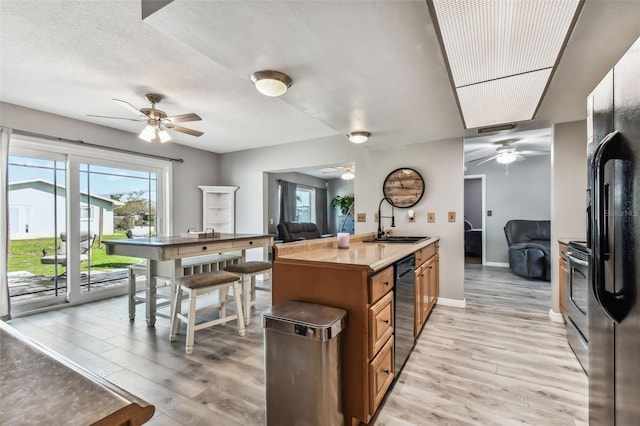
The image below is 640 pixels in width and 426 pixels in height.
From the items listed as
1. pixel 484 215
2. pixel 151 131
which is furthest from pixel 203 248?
pixel 484 215

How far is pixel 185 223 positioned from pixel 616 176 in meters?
5.42

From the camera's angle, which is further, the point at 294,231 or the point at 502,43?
the point at 294,231

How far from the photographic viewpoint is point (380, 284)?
167 centimetres

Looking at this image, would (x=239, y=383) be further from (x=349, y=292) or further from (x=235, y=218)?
(x=235, y=218)

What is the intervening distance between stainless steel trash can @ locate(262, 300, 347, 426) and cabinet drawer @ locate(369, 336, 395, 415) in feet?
0.60

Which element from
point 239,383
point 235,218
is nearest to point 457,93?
point 239,383

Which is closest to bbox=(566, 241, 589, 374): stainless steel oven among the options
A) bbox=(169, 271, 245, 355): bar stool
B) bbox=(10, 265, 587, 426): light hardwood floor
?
bbox=(10, 265, 587, 426): light hardwood floor

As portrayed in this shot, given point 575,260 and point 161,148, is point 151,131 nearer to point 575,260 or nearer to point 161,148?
point 161,148

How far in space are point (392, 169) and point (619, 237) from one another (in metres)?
3.16

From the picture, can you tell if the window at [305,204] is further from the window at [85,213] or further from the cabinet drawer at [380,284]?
the cabinet drawer at [380,284]

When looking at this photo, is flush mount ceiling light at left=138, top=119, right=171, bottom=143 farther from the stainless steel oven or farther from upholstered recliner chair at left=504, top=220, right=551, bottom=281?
upholstered recliner chair at left=504, top=220, right=551, bottom=281

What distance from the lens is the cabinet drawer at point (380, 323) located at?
1.55 metres

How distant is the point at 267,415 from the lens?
1498 mm

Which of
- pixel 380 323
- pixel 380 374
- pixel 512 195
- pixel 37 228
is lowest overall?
pixel 380 374
